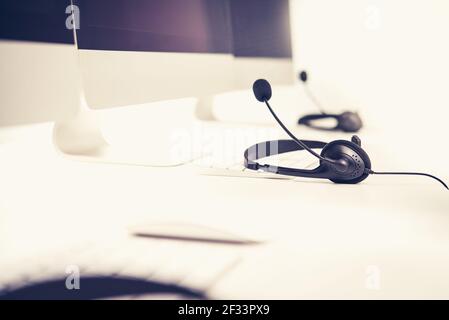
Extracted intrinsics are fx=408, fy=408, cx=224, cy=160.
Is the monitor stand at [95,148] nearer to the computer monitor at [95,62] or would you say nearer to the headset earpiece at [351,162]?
the computer monitor at [95,62]

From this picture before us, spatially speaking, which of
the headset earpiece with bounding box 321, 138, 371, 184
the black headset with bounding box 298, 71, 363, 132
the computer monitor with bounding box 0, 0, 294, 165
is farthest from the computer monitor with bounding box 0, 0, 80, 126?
the black headset with bounding box 298, 71, 363, 132

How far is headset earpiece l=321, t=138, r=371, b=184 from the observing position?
0.57 m

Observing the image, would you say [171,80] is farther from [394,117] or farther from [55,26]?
[394,117]

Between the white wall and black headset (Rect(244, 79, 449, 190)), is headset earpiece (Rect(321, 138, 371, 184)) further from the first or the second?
Result: the white wall

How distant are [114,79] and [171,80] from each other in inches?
7.4

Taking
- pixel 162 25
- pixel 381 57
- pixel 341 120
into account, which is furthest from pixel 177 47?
pixel 381 57

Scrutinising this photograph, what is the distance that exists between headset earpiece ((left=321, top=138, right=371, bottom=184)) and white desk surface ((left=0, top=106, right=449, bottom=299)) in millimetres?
15

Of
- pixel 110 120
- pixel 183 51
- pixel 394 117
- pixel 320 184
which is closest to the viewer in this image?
pixel 320 184

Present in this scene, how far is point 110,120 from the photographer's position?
0.82m

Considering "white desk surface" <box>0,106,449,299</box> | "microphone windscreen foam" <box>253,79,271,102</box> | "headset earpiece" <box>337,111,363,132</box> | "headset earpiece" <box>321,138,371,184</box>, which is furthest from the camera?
"headset earpiece" <box>337,111,363,132</box>

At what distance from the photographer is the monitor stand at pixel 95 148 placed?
0.71 meters

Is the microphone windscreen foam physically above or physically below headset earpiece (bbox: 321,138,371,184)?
above

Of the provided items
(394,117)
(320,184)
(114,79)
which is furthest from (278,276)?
(394,117)

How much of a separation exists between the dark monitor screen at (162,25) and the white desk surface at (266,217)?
0.18 meters
